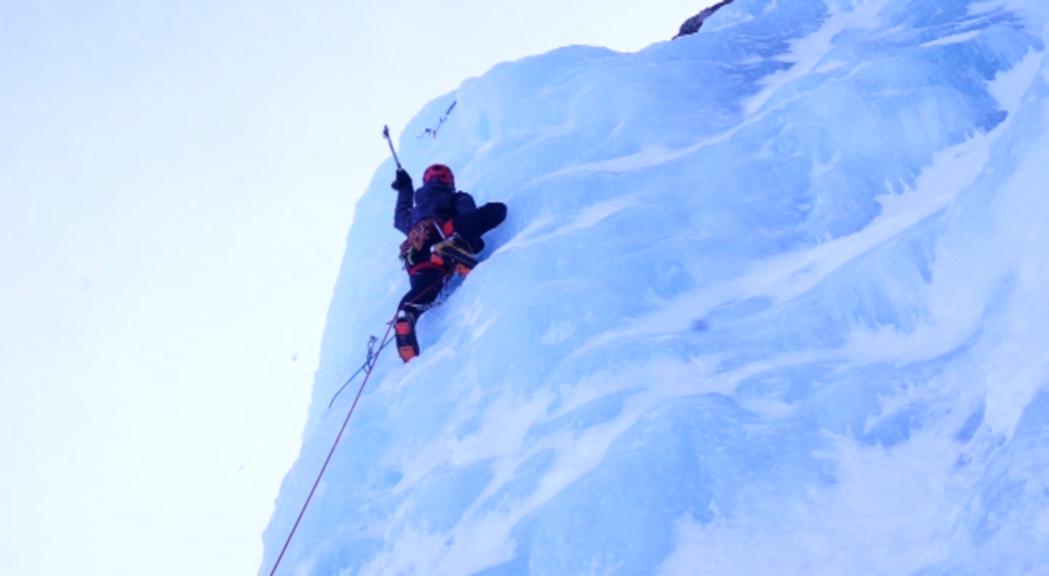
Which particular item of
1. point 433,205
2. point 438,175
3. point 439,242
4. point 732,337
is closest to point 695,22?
point 438,175

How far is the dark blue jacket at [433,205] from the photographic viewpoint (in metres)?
8.32

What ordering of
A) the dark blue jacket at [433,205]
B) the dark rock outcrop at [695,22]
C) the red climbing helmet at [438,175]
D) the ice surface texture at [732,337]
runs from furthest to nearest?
the dark rock outcrop at [695,22]
the red climbing helmet at [438,175]
the dark blue jacket at [433,205]
the ice surface texture at [732,337]

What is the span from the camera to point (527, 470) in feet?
17.4

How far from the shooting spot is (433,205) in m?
8.37

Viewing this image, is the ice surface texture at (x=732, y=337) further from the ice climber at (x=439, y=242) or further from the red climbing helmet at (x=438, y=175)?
the red climbing helmet at (x=438, y=175)

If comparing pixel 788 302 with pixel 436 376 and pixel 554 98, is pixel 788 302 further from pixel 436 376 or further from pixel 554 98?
pixel 554 98

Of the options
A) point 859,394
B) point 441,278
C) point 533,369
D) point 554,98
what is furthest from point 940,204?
point 554,98

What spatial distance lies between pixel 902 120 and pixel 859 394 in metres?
3.49

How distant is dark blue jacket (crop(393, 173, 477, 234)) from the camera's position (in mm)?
8320

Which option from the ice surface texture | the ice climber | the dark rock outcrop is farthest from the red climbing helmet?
the dark rock outcrop

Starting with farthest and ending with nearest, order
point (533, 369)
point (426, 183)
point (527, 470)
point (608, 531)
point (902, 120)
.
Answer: point (426, 183)
point (902, 120)
point (533, 369)
point (527, 470)
point (608, 531)

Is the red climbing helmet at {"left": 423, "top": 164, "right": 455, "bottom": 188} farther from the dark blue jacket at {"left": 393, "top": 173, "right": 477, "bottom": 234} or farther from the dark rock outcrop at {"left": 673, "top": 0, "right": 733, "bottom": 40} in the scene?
the dark rock outcrop at {"left": 673, "top": 0, "right": 733, "bottom": 40}

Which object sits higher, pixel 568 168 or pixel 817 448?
pixel 568 168

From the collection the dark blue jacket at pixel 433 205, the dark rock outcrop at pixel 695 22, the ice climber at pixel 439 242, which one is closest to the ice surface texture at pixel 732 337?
the ice climber at pixel 439 242
